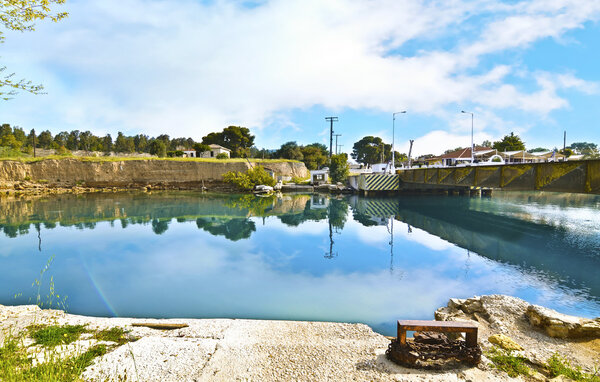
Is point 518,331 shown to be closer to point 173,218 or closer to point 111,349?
point 111,349

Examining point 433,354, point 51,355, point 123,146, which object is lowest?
point 433,354

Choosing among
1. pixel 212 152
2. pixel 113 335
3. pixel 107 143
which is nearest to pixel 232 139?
pixel 212 152

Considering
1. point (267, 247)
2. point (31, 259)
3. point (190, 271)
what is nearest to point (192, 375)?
point (190, 271)

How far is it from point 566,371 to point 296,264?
11404 mm

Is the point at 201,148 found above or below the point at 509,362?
above

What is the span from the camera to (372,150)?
120m

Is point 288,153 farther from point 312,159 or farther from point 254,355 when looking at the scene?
point 254,355

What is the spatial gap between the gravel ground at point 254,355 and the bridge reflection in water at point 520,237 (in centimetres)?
1117

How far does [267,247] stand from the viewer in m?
19.4

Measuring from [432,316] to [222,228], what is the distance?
19360 mm

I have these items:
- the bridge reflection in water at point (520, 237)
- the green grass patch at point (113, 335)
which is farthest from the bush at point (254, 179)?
the green grass patch at point (113, 335)

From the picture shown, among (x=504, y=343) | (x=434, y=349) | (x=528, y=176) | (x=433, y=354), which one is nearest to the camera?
(x=433, y=354)

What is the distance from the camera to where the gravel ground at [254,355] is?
5.62m

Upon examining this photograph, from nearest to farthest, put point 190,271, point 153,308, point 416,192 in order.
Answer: point 153,308 → point 190,271 → point 416,192
